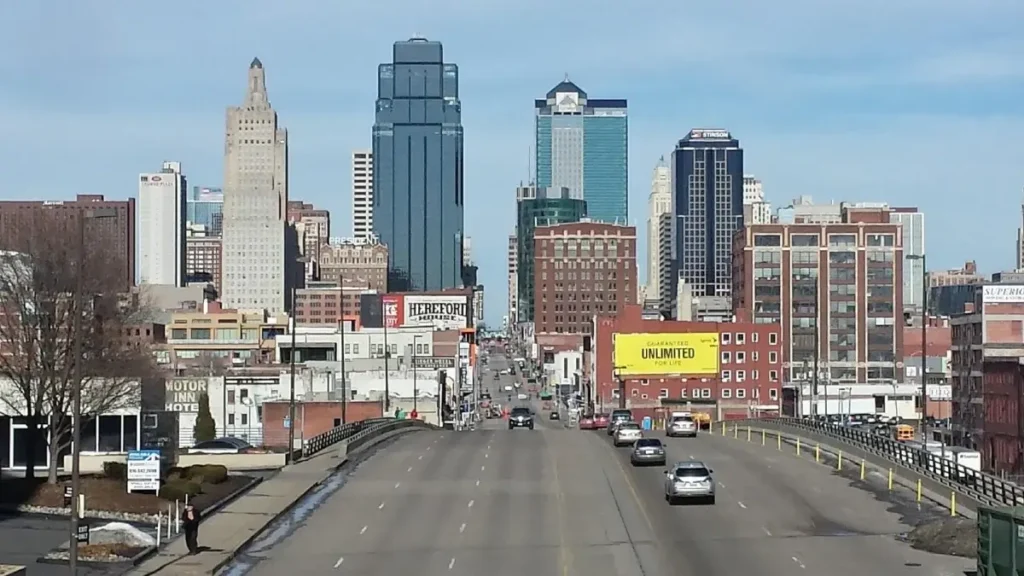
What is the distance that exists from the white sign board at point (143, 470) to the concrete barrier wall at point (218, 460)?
14515 mm

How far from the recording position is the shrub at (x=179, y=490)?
169ft

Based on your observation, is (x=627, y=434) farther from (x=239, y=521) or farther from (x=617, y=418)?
(x=239, y=521)

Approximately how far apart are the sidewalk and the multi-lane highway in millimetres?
1375

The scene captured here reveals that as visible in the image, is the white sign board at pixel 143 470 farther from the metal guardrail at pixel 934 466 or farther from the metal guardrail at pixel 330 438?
the metal guardrail at pixel 934 466

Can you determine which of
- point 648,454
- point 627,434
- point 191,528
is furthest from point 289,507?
point 627,434

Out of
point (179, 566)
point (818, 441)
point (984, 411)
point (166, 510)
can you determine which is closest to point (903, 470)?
point (818, 441)

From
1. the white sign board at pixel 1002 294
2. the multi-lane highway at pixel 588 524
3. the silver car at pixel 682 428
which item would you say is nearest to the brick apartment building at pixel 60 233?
the multi-lane highway at pixel 588 524

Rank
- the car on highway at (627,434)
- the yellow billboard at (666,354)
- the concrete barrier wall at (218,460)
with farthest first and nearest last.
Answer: the yellow billboard at (666,354)
the car on highway at (627,434)
the concrete barrier wall at (218,460)

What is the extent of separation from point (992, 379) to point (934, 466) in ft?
207

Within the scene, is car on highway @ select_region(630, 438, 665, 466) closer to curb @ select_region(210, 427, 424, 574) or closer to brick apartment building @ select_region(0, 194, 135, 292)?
curb @ select_region(210, 427, 424, 574)

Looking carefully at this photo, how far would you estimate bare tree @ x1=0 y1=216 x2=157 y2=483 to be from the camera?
177 ft

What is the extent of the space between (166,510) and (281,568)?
1212cm

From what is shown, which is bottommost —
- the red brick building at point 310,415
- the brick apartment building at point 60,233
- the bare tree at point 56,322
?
the red brick building at point 310,415

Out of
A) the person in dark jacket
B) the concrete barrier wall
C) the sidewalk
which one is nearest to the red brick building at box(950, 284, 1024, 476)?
the concrete barrier wall
